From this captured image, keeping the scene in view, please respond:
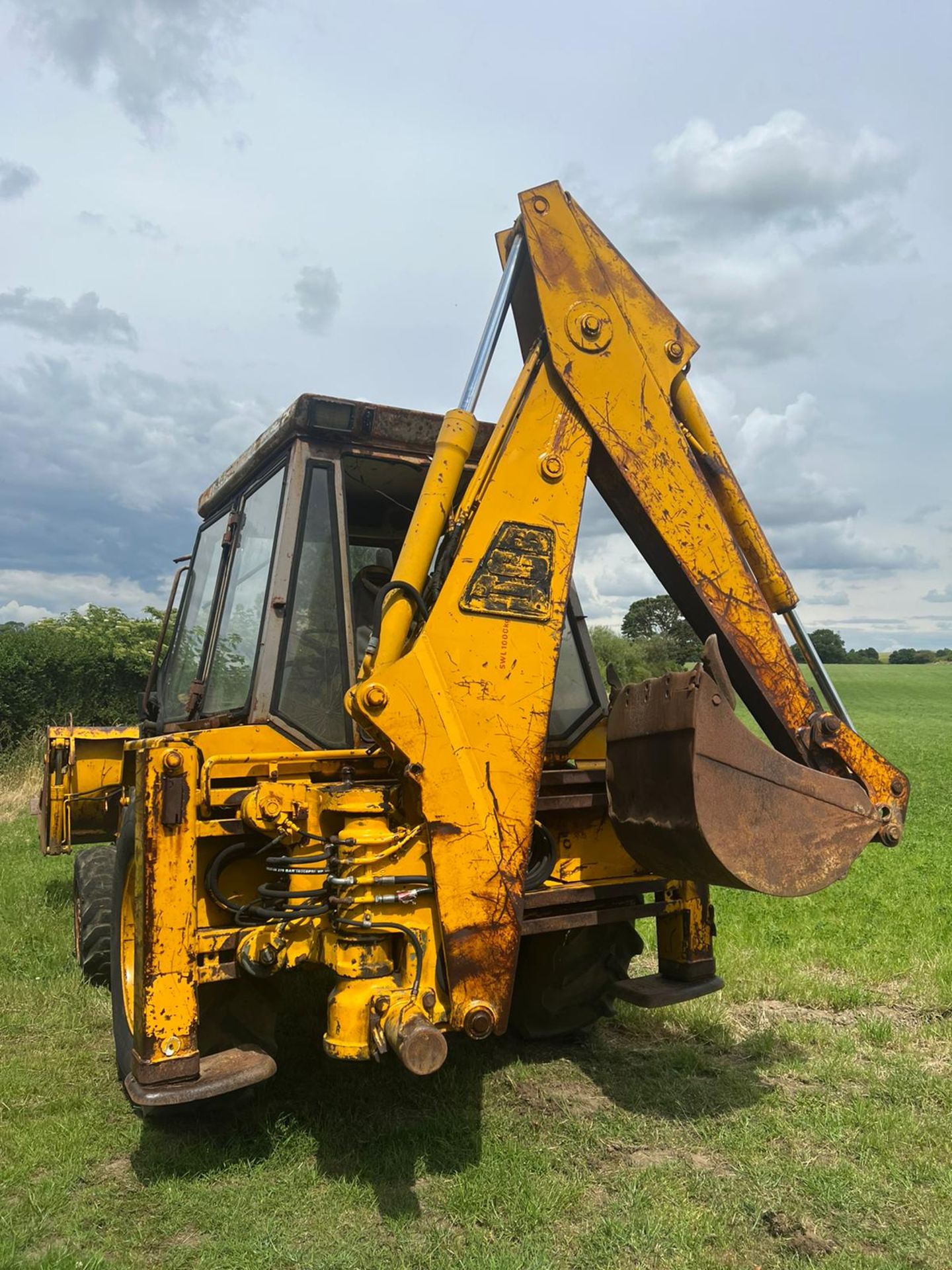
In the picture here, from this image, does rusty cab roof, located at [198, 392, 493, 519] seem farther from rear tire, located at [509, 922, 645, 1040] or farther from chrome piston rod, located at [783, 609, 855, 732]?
rear tire, located at [509, 922, 645, 1040]

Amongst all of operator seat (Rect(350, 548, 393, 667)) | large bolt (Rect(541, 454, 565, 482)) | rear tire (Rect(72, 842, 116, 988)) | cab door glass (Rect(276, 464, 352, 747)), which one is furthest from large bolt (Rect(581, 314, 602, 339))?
rear tire (Rect(72, 842, 116, 988))

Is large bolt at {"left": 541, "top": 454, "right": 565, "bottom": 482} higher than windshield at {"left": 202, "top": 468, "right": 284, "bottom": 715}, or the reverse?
large bolt at {"left": 541, "top": 454, "right": 565, "bottom": 482}

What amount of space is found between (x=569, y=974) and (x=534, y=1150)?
3.15 ft

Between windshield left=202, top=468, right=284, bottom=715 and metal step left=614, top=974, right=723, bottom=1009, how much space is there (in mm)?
1954

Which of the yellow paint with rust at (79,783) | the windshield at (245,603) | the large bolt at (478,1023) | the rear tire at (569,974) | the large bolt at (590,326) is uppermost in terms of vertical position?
the large bolt at (590,326)

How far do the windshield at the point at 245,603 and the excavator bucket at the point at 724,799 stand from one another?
1.57 metres

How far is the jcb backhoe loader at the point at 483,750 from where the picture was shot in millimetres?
3018

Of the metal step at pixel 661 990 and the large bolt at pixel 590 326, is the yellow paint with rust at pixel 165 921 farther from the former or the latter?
the large bolt at pixel 590 326

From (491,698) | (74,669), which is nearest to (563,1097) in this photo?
(491,698)

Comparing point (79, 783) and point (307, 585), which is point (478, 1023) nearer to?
point (307, 585)

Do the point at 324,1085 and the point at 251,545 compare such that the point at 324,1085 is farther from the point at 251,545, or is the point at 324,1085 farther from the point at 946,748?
the point at 946,748

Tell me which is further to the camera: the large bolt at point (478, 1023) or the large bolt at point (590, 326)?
the large bolt at point (590, 326)

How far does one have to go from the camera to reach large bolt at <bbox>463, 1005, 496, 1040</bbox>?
296cm

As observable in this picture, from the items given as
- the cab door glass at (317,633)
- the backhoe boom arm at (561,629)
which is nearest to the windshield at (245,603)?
the cab door glass at (317,633)
